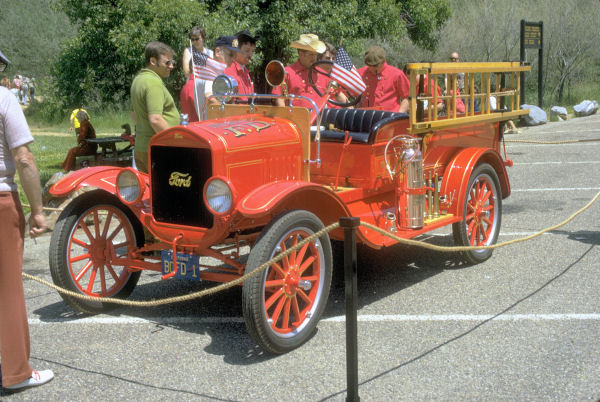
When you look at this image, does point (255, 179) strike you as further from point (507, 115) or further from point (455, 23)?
point (455, 23)

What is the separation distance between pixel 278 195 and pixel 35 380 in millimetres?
1726

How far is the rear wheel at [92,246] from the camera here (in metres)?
4.66

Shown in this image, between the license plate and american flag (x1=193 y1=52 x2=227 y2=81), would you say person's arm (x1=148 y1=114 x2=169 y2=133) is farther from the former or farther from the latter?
the license plate

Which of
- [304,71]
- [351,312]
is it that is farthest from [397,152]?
[351,312]

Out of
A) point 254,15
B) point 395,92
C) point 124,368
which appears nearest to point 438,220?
point 395,92

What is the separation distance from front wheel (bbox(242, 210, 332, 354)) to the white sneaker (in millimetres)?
1155

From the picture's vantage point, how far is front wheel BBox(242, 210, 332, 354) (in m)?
3.96

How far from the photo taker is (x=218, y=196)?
4.23 metres

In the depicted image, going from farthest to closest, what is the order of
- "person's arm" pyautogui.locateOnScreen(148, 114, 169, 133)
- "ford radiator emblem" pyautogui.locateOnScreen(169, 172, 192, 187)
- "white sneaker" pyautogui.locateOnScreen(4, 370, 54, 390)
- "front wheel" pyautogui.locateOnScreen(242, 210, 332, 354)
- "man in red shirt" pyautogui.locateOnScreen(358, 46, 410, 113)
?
"man in red shirt" pyautogui.locateOnScreen(358, 46, 410, 113), "person's arm" pyautogui.locateOnScreen(148, 114, 169, 133), "ford radiator emblem" pyautogui.locateOnScreen(169, 172, 192, 187), "front wheel" pyautogui.locateOnScreen(242, 210, 332, 354), "white sneaker" pyautogui.locateOnScreen(4, 370, 54, 390)

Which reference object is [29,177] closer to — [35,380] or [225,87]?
A: [35,380]

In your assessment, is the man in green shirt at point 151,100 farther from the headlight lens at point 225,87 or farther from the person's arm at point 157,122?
the headlight lens at point 225,87

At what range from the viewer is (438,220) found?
5598 millimetres

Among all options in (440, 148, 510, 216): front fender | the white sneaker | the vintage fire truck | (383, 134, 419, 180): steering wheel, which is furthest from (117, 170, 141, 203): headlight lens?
(440, 148, 510, 216): front fender

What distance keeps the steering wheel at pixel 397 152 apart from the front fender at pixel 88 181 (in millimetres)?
2065
